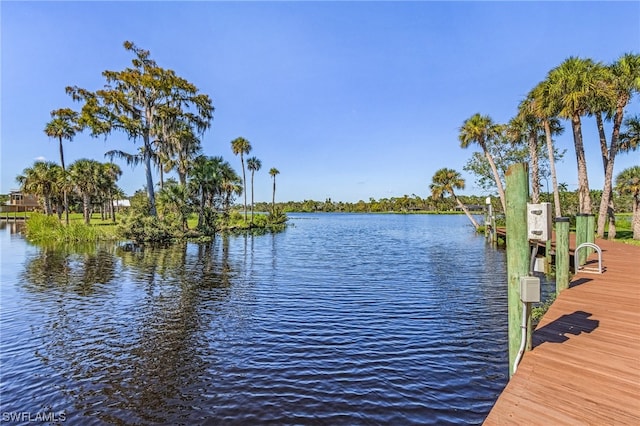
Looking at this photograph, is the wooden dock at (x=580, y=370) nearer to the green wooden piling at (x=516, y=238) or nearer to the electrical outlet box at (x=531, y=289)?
the green wooden piling at (x=516, y=238)

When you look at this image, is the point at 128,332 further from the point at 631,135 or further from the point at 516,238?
the point at 631,135

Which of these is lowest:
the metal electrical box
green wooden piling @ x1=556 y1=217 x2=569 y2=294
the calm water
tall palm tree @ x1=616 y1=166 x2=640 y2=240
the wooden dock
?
the calm water

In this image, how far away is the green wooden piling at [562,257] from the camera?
874 cm

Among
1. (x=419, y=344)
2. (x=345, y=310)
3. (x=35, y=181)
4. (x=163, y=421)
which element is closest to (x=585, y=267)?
(x=419, y=344)

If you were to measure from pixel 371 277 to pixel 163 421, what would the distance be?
40.0ft

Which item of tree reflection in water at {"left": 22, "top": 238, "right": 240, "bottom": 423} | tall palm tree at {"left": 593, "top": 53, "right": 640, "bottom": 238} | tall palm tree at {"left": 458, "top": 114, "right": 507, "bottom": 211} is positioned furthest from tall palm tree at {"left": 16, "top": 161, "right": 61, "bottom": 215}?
tall palm tree at {"left": 593, "top": 53, "right": 640, "bottom": 238}

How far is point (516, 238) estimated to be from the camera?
4.87 meters

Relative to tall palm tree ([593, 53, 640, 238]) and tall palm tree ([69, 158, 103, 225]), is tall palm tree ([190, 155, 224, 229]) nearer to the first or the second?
tall palm tree ([69, 158, 103, 225])

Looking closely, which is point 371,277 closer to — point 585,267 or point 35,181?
point 585,267

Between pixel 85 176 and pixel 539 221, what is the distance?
56.3 meters

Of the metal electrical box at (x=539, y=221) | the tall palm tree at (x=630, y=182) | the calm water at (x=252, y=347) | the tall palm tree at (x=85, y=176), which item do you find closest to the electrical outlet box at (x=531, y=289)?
the metal electrical box at (x=539, y=221)

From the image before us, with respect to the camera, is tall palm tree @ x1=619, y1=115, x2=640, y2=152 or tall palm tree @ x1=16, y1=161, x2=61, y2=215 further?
tall palm tree @ x1=16, y1=161, x2=61, y2=215

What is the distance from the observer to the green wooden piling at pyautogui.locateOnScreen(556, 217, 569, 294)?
344 inches

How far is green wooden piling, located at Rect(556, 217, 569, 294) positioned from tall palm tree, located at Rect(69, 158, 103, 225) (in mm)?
50950
